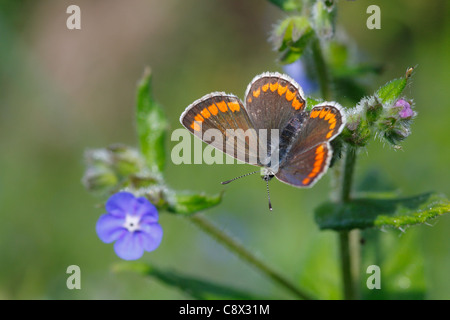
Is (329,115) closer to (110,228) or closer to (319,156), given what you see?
(319,156)

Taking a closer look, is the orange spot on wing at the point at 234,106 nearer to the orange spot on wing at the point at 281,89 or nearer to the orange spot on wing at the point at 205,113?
the orange spot on wing at the point at 205,113

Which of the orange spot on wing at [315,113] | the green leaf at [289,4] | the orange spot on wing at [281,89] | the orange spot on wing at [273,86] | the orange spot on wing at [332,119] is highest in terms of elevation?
the green leaf at [289,4]

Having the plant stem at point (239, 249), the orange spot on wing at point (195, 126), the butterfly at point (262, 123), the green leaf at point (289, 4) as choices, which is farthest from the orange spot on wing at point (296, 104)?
the plant stem at point (239, 249)

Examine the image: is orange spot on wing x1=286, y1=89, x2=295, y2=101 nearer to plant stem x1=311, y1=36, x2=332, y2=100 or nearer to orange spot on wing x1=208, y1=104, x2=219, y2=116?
orange spot on wing x1=208, y1=104, x2=219, y2=116

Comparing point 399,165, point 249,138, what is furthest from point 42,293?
point 399,165

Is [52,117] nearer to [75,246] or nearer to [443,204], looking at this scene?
[75,246]

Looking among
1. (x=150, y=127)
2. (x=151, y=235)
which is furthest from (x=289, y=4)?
(x=151, y=235)
